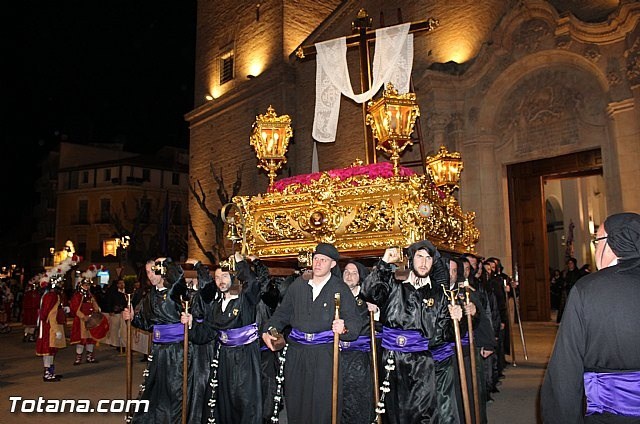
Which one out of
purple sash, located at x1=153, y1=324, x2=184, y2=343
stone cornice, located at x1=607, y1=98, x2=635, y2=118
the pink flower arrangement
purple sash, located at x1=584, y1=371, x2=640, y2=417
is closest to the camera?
purple sash, located at x1=584, y1=371, x2=640, y2=417

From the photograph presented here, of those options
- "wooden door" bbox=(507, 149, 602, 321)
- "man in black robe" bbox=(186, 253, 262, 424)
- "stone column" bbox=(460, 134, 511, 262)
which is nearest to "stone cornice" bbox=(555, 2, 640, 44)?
"stone column" bbox=(460, 134, 511, 262)

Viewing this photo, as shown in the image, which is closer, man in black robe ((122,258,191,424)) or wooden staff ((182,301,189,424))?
wooden staff ((182,301,189,424))

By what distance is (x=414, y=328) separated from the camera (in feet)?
13.8

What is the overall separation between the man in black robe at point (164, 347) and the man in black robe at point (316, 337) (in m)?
1.27

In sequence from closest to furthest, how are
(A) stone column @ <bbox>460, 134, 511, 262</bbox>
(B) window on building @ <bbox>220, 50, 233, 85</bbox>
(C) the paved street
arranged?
1. (C) the paved street
2. (A) stone column @ <bbox>460, 134, 511, 262</bbox>
3. (B) window on building @ <bbox>220, 50, 233, 85</bbox>

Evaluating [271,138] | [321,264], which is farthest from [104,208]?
[321,264]

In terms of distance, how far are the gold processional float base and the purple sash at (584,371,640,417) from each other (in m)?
2.05

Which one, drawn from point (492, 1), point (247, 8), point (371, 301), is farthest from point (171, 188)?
point (371, 301)

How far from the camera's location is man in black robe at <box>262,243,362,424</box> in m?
4.10

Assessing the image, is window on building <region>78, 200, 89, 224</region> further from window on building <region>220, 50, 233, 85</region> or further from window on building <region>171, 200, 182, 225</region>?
window on building <region>220, 50, 233, 85</region>

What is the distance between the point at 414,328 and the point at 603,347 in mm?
1871

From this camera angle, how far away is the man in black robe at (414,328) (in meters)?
4.15

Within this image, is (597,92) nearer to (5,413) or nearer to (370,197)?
(370,197)

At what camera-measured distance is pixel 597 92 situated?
10531mm
